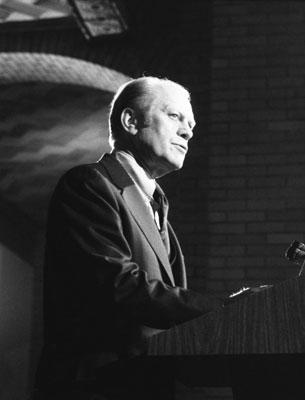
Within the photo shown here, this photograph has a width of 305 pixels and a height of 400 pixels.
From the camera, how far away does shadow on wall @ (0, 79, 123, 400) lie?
8.21 m

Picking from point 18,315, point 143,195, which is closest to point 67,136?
point 18,315

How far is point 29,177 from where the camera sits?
33.6ft

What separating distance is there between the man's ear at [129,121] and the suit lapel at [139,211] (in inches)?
8.0

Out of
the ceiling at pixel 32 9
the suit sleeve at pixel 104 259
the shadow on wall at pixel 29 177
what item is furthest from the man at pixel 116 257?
the shadow on wall at pixel 29 177

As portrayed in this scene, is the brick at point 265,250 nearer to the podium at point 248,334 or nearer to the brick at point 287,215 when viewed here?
the brick at point 287,215

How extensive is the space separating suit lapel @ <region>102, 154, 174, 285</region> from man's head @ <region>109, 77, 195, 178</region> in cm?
15

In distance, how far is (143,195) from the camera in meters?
2.08

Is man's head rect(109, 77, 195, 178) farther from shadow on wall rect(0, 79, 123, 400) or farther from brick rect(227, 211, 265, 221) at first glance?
shadow on wall rect(0, 79, 123, 400)

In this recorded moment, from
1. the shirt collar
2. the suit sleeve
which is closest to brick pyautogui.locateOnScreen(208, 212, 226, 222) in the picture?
the shirt collar

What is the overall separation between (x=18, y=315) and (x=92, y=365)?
9348mm

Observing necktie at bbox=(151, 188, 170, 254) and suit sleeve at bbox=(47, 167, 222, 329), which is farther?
necktie at bbox=(151, 188, 170, 254)

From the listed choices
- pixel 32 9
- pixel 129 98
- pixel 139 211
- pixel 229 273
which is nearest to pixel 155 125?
pixel 129 98

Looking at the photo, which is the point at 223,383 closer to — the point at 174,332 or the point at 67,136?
the point at 174,332

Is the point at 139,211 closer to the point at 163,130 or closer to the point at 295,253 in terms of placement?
the point at 163,130
